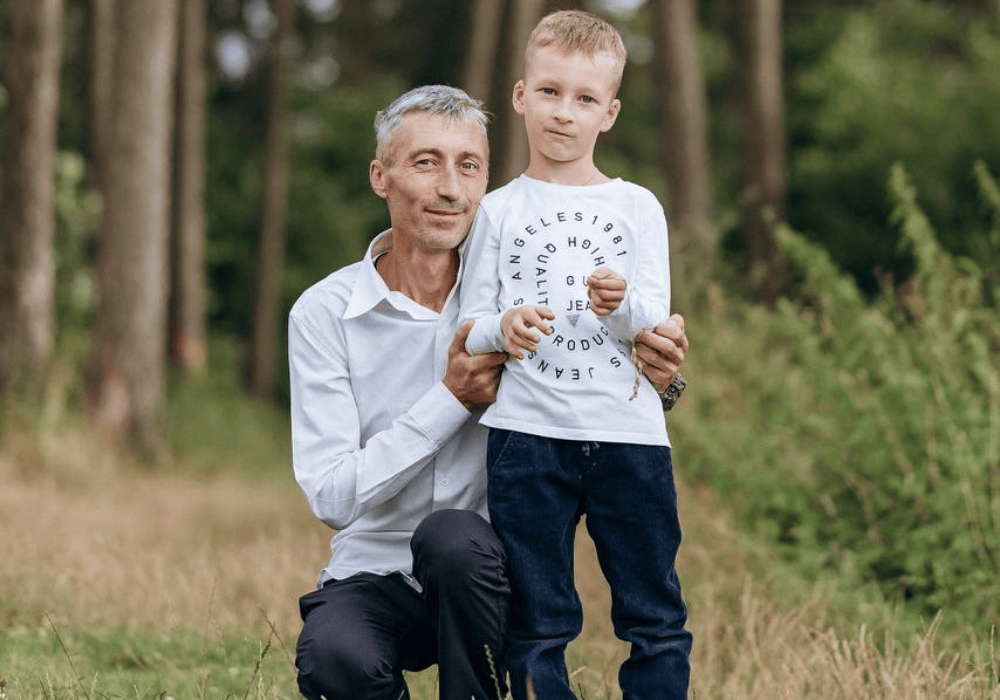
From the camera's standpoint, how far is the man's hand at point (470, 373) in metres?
3.43

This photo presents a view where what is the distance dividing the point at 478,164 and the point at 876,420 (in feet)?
9.45

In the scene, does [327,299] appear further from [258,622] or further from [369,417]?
[258,622]

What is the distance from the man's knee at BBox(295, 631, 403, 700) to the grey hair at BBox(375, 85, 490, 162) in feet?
4.12

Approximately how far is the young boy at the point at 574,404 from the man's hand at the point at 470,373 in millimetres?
38

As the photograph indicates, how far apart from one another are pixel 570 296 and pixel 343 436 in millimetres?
735

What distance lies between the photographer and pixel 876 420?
5852 mm

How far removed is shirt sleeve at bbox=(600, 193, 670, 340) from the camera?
329 centimetres

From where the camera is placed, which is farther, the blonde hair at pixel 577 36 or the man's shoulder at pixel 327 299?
A: the man's shoulder at pixel 327 299

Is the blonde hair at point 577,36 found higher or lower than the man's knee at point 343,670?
higher

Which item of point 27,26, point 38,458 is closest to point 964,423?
point 38,458

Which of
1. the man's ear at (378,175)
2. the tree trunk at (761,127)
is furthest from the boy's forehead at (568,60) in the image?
the tree trunk at (761,127)

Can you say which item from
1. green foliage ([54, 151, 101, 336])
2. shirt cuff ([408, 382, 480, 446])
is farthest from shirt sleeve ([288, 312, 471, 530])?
green foliage ([54, 151, 101, 336])

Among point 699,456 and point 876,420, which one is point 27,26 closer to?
point 699,456

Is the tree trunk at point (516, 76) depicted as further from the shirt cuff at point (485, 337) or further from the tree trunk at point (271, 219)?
the tree trunk at point (271, 219)
